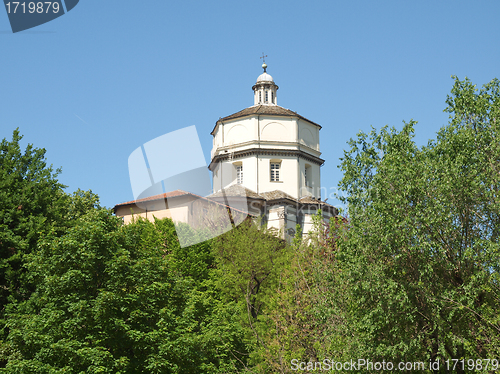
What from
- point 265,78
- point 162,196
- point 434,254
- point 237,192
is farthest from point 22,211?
point 265,78

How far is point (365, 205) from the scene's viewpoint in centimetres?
1928

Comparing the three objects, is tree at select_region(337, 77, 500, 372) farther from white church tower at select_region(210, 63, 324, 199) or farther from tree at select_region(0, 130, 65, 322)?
white church tower at select_region(210, 63, 324, 199)

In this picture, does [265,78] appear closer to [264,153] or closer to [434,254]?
[264,153]

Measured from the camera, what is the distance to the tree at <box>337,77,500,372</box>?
1669 centimetres

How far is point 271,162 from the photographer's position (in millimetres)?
55062

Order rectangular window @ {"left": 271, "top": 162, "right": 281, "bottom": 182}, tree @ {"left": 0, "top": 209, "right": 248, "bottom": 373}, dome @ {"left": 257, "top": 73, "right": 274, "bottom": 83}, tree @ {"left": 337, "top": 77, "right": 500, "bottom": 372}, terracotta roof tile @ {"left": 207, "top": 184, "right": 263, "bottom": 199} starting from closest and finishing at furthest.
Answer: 1. tree @ {"left": 337, "top": 77, "right": 500, "bottom": 372}
2. tree @ {"left": 0, "top": 209, "right": 248, "bottom": 373}
3. terracotta roof tile @ {"left": 207, "top": 184, "right": 263, "bottom": 199}
4. rectangular window @ {"left": 271, "top": 162, "right": 281, "bottom": 182}
5. dome @ {"left": 257, "top": 73, "right": 274, "bottom": 83}

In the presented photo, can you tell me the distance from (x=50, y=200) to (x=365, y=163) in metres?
13.9

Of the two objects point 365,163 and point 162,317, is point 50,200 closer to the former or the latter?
point 162,317

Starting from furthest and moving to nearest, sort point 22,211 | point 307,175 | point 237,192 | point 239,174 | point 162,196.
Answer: point 307,175, point 239,174, point 237,192, point 162,196, point 22,211

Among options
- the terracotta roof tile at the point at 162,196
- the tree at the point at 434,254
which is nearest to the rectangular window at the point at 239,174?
the terracotta roof tile at the point at 162,196

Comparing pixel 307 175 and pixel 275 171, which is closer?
pixel 275 171

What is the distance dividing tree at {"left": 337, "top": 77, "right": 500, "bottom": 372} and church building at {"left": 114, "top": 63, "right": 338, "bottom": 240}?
3223cm

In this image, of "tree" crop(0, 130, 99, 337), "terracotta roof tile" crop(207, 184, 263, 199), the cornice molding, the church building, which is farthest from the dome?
"tree" crop(0, 130, 99, 337)

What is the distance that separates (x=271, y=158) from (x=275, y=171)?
1313 millimetres
